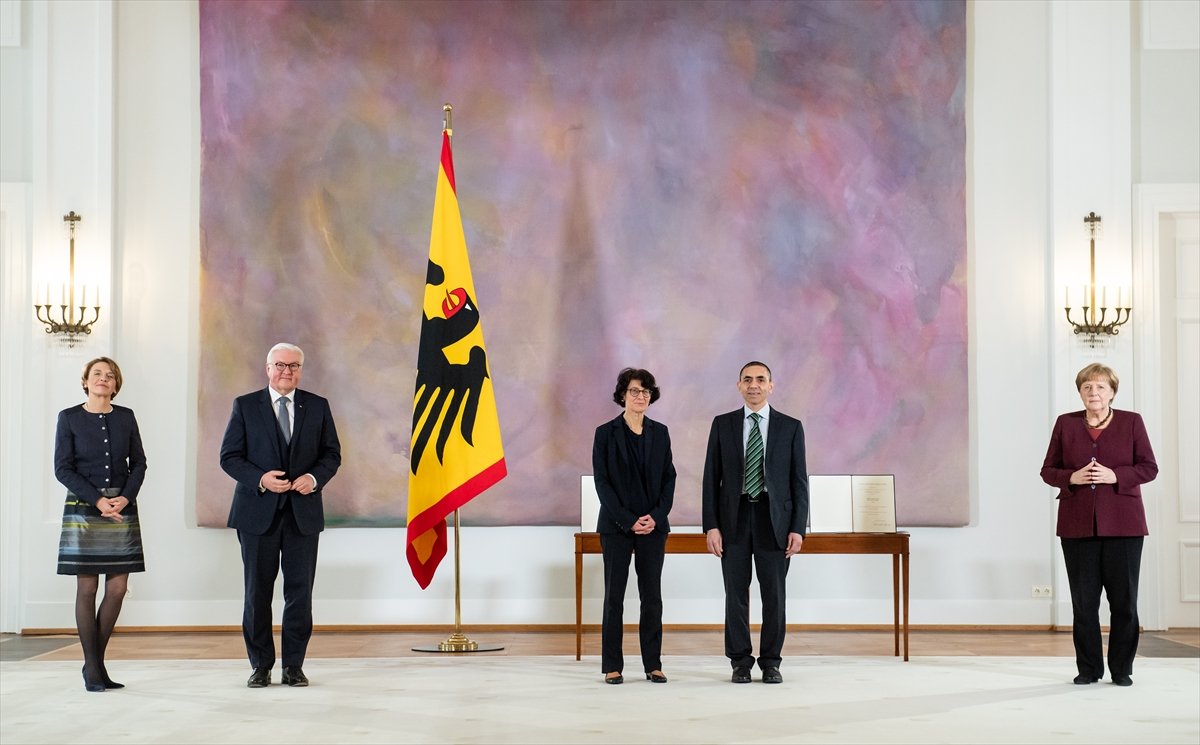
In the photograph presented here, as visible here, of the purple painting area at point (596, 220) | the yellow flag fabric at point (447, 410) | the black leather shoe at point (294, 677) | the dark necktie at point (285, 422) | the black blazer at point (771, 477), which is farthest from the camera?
the purple painting area at point (596, 220)

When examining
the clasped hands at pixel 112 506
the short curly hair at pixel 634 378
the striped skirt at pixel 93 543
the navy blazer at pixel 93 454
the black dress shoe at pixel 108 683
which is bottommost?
the black dress shoe at pixel 108 683

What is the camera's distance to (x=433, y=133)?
803cm

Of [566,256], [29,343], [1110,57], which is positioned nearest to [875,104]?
[1110,57]

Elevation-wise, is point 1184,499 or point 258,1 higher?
point 258,1

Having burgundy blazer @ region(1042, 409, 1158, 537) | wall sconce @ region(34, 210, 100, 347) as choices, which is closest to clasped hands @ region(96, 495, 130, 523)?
wall sconce @ region(34, 210, 100, 347)

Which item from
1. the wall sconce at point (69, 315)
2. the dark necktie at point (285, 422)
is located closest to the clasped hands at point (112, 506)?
the dark necktie at point (285, 422)

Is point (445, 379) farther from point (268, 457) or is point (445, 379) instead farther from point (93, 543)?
point (93, 543)

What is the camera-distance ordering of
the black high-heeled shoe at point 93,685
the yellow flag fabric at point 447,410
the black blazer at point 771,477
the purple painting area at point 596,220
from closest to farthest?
Answer: 1. the black high-heeled shoe at point 93,685
2. the black blazer at point 771,477
3. the yellow flag fabric at point 447,410
4. the purple painting area at point 596,220

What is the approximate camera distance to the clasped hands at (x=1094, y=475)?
18.7ft

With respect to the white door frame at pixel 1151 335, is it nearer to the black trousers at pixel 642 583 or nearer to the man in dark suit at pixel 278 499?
the black trousers at pixel 642 583

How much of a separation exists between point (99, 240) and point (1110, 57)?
669 centimetres

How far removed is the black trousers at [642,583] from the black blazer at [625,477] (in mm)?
63

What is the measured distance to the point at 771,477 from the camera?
588 cm

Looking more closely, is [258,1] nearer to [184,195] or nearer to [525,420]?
[184,195]
